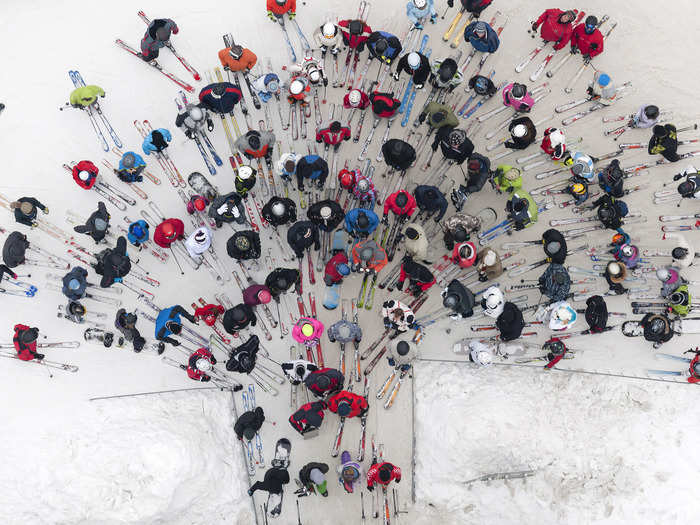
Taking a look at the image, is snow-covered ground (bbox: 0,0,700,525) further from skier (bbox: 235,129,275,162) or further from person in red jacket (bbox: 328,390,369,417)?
skier (bbox: 235,129,275,162)

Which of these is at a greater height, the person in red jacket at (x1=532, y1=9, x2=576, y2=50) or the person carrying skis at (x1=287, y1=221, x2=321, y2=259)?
the person in red jacket at (x1=532, y1=9, x2=576, y2=50)

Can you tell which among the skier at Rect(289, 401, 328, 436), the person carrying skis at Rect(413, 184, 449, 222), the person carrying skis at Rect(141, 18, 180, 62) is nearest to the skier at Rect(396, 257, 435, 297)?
the person carrying skis at Rect(413, 184, 449, 222)

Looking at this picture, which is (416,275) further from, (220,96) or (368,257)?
(220,96)

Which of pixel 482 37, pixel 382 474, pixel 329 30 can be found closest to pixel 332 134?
pixel 329 30

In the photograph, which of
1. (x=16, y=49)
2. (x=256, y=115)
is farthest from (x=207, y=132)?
(x=16, y=49)

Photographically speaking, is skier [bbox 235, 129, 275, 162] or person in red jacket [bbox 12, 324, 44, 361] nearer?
person in red jacket [bbox 12, 324, 44, 361]

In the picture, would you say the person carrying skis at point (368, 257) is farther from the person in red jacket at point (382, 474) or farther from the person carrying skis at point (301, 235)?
the person in red jacket at point (382, 474)
